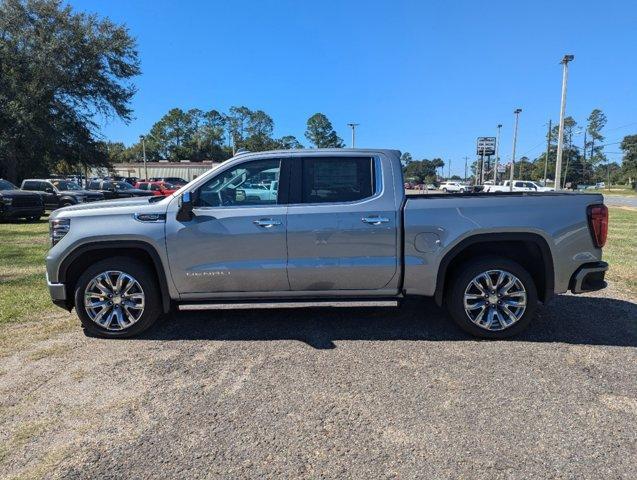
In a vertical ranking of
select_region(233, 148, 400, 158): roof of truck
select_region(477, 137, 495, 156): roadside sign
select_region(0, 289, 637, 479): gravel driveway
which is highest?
select_region(477, 137, 495, 156): roadside sign

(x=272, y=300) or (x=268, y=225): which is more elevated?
(x=268, y=225)

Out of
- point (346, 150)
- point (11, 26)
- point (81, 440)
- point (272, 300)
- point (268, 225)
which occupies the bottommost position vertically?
point (81, 440)

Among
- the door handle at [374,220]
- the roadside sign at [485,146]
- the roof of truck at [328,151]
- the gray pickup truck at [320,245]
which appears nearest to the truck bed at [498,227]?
the gray pickup truck at [320,245]

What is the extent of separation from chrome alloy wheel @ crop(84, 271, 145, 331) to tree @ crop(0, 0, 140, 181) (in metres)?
26.4

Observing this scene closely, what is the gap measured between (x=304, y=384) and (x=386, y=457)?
112 centimetres

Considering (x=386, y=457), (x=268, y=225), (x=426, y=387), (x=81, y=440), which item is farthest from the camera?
(x=268, y=225)

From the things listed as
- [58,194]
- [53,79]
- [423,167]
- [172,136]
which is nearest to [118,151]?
[172,136]

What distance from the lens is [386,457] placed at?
116 inches

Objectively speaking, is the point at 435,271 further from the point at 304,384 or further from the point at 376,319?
the point at 304,384

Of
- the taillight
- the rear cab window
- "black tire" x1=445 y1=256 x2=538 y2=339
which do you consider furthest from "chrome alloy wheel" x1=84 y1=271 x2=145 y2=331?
the taillight

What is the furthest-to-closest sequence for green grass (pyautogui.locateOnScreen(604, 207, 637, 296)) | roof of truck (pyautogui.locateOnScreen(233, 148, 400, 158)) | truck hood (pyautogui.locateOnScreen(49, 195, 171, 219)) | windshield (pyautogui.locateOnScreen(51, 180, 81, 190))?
windshield (pyautogui.locateOnScreen(51, 180, 81, 190))
green grass (pyautogui.locateOnScreen(604, 207, 637, 296))
roof of truck (pyautogui.locateOnScreen(233, 148, 400, 158))
truck hood (pyautogui.locateOnScreen(49, 195, 171, 219))

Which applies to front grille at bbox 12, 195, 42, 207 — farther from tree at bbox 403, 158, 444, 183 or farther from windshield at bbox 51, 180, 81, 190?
tree at bbox 403, 158, 444, 183

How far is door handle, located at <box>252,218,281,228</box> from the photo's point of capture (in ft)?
15.8

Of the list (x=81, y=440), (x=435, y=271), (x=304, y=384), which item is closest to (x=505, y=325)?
(x=435, y=271)
